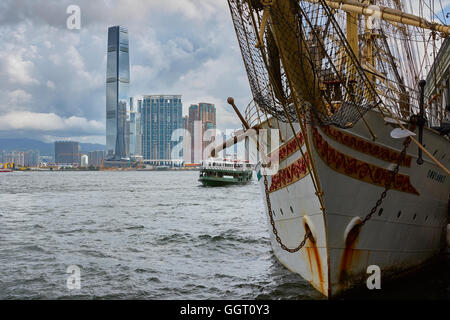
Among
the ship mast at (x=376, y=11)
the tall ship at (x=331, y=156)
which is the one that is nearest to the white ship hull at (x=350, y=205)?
the tall ship at (x=331, y=156)

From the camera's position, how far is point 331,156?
23.3 feet

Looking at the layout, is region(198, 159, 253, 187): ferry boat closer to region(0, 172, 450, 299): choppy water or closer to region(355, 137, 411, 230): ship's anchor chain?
region(0, 172, 450, 299): choppy water

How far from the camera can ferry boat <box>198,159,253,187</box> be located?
58062mm

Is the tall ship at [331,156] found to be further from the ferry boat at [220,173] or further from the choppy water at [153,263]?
the ferry boat at [220,173]

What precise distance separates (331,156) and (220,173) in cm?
5142

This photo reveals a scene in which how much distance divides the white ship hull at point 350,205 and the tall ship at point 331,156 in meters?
0.02

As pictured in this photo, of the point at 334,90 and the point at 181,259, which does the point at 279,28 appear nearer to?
the point at 334,90

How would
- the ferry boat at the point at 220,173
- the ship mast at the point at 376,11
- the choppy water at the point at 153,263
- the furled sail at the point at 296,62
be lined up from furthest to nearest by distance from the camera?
the ferry boat at the point at 220,173, the ship mast at the point at 376,11, the choppy water at the point at 153,263, the furled sail at the point at 296,62

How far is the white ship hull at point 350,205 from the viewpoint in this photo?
7152 mm

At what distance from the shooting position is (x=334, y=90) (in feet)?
28.5

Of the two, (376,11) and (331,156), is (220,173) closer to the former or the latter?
(376,11)

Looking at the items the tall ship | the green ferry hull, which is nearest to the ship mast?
the tall ship

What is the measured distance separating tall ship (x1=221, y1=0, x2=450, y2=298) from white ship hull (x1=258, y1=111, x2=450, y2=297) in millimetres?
20
